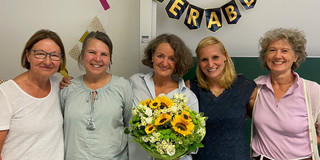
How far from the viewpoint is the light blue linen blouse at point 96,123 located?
1.54 m

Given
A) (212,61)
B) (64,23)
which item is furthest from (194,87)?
(64,23)

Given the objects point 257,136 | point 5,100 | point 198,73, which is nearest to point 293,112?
point 257,136

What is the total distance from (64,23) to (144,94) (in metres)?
1.33

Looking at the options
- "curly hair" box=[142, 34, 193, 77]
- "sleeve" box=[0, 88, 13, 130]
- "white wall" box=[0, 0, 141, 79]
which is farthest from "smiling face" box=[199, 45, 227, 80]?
"sleeve" box=[0, 88, 13, 130]

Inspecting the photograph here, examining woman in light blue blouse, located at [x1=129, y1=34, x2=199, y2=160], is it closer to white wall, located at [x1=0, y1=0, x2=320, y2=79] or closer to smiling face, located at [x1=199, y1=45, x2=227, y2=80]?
smiling face, located at [x1=199, y1=45, x2=227, y2=80]

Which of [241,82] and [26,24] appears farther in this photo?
[26,24]

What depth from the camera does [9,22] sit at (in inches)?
94.0

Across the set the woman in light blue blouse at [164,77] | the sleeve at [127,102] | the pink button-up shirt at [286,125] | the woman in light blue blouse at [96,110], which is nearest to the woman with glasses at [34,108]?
the woman in light blue blouse at [96,110]

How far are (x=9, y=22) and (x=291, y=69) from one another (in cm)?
283

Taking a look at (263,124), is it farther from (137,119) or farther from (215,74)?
(137,119)

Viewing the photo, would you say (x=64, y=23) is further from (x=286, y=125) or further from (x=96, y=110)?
(x=286, y=125)

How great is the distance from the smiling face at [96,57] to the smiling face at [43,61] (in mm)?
212

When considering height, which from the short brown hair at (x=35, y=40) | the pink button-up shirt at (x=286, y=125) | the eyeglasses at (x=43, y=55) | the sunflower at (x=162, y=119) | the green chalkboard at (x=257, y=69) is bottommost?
the pink button-up shirt at (x=286, y=125)

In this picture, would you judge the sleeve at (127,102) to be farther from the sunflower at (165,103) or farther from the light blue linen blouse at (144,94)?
the sunflower at (165,103)
